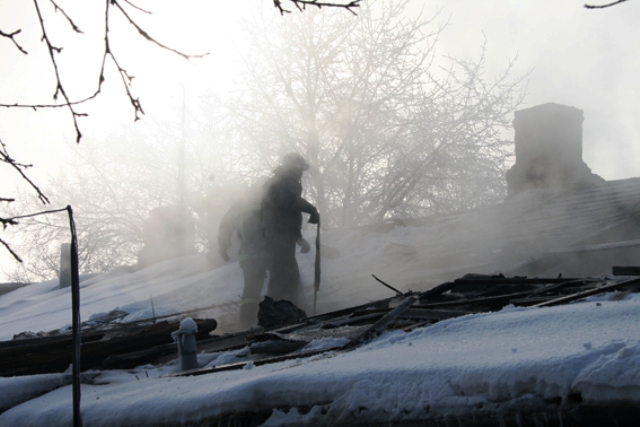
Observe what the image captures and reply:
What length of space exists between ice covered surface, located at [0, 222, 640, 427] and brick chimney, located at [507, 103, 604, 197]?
8126 mm

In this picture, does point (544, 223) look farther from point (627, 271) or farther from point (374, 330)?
point (374, 330)

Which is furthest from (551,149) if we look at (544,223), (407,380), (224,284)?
(407,380)

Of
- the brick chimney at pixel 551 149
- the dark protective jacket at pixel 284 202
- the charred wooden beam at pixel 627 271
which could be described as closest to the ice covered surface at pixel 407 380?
the charred wooden beam at pixel 627 271

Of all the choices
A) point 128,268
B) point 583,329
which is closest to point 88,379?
point 583,329

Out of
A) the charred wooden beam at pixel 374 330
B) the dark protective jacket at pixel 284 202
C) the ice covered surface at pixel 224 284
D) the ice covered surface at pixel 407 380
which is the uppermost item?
the dark protective jacket at pixel 284 202

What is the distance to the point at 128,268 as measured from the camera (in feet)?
57.3

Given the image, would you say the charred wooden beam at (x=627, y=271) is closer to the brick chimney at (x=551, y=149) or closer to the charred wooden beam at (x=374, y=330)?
the charred wooden beam at (x=374, y=330)

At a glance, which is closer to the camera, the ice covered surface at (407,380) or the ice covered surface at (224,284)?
the ice covered surface at (407,380)

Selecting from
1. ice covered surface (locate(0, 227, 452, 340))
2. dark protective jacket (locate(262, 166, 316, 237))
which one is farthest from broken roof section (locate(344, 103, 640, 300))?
dark protective jacket (locate(262, 166, 316, 237))

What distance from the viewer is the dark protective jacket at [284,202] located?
8.48 metres

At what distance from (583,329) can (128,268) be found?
629 inches

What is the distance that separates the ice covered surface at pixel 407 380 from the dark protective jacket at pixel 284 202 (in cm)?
389

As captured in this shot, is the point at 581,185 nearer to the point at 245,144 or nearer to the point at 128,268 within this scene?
the point at 128,268

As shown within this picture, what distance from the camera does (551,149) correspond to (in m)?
Answer: 11.6
